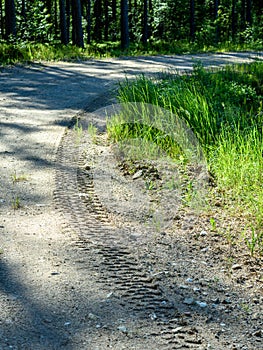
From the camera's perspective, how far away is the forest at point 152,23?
2159 centimetres

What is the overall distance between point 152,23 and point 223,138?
34.5 m

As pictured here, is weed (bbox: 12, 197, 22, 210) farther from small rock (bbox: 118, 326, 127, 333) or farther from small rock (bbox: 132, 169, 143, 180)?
small rock (bbox: 118, 326, 127, 333)

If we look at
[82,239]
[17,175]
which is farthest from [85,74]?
[82,239]

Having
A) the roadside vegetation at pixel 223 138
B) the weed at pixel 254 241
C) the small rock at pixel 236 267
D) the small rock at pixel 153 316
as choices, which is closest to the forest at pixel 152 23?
the roadside vegetation at pixel 223 138

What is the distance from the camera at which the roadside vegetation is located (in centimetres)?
459

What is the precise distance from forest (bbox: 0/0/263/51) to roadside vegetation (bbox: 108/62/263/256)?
1160 cm

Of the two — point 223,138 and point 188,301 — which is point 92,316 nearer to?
point 188,301

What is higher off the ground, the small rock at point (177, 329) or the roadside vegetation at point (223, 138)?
the roadside vegetation at point (223, 138)

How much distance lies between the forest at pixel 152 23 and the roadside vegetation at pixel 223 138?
1160cm

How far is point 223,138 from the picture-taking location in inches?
221

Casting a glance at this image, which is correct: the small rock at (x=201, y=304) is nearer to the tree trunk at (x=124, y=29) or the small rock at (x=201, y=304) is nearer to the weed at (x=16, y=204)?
the weed at (x=16, y=204)

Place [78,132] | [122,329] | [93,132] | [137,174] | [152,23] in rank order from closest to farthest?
[122,329]
[137,174]
[78,132]
[93,132]
[152,23]

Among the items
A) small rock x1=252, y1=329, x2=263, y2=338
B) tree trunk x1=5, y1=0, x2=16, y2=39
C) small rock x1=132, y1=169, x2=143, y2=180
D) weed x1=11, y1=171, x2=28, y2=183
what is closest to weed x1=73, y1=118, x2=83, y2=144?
weed x1=11, y1=171, x2=28, y2=183

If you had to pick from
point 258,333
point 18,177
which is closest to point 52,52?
point 18,177
